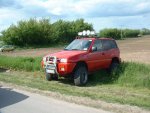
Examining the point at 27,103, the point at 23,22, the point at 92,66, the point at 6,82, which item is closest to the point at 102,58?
the point at 92,66

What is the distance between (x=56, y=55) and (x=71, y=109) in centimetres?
612

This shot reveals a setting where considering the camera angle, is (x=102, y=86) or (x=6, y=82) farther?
(x=6, y=82)

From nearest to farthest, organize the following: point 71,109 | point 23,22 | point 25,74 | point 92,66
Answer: point 71,109, point 92,66, point 25,74, point 23,22

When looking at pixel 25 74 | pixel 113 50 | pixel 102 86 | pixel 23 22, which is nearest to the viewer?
pixel 102 86

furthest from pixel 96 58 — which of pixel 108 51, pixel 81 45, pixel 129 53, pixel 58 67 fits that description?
pixel 129 53

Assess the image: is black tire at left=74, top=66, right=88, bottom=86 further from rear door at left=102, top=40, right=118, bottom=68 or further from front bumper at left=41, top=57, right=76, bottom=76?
rear door at left=102, top=40, right=118, bottom=68

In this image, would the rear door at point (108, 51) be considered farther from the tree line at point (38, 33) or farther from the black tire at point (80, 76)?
the tree line at point (38, 33)

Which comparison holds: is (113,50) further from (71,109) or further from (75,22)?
(75,22)

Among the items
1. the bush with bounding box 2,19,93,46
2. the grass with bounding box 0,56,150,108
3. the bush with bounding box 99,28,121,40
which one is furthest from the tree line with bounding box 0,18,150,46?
the grass with bounding box 0,56,150,108

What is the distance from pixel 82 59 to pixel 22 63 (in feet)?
24.1

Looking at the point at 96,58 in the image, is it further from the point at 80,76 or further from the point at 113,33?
the point at 113,33

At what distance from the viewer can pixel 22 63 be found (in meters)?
21.8

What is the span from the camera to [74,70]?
15164mm

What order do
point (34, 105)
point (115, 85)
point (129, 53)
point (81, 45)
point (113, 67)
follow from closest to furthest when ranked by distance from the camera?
point (34, 105), point (115, 85), point (81, 45), point (113, 67), point (129, 53)
